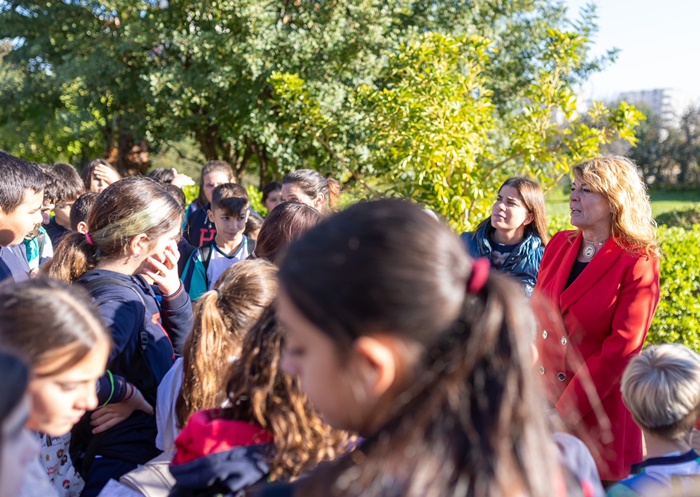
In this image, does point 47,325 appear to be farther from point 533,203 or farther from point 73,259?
point 533,203

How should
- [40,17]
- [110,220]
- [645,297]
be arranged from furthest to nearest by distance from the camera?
[40,17] < [645,297] < [110,220]

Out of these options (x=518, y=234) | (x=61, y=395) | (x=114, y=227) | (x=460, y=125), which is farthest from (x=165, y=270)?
(x=460, y=125)

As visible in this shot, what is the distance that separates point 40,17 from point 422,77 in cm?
888

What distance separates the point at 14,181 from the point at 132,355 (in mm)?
1197

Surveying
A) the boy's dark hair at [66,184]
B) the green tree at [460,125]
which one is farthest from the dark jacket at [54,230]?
the green tree at [460,125]

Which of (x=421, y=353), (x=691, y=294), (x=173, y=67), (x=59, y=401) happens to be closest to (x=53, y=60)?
(x=173, y=67)

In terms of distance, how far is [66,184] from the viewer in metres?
5.31

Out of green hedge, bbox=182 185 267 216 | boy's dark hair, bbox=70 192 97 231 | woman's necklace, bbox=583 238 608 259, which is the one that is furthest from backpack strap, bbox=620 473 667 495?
green hedge, bbox=182 185 267 216

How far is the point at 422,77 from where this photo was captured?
5953 millimetres

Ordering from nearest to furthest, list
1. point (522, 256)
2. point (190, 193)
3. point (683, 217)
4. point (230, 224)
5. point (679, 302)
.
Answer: point (522, 256), point (230, 224), point (679, 302), point (190, 193), point (683, 217)

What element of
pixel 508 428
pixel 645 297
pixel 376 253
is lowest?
pixel 645 297

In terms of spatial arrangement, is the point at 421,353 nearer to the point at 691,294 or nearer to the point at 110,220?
the point at 110,220

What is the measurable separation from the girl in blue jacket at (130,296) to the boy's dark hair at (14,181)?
42cm

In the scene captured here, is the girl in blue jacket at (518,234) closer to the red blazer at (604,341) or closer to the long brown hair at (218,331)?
the red blazer at (604,341)
